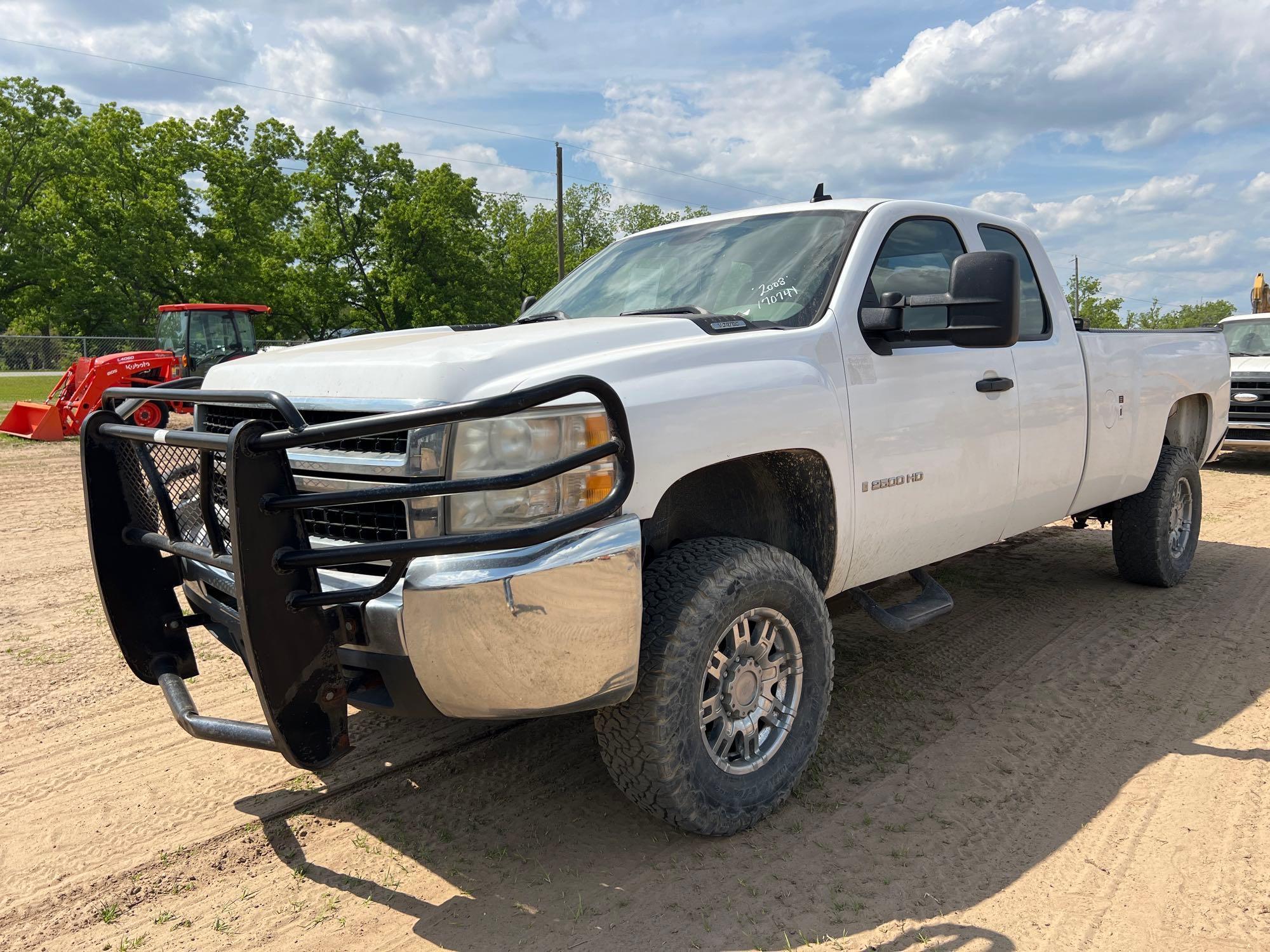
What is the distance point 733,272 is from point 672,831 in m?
2.17

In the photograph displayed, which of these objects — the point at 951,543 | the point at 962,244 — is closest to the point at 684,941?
the point at 951,543

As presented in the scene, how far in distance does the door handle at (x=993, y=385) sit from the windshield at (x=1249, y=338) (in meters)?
10.4

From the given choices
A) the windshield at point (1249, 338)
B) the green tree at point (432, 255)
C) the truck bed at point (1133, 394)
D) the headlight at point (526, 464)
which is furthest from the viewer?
the green tree at point (432, 255)

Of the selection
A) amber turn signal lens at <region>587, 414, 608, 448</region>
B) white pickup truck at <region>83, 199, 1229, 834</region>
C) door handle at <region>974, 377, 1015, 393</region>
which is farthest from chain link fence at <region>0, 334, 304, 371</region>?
amber turn signal lens at <region>587, 414, 608, 448</region>

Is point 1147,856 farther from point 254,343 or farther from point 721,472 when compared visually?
point 254,343

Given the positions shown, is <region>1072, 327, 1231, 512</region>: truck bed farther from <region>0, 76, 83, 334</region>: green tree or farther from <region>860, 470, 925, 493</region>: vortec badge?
<region>0, 76, 83, 334</region>: green tree

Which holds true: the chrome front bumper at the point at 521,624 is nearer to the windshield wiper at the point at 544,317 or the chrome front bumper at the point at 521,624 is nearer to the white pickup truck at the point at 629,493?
the white pickup truck at the point at 629,493

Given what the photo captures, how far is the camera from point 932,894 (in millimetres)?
2822

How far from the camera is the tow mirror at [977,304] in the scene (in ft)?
11.2

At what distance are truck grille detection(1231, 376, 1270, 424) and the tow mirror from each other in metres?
10.2

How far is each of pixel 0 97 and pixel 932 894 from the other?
185 feet

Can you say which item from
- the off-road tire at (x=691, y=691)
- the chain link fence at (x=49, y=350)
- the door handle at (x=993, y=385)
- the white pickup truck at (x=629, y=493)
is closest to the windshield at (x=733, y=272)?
the white pickup truck at (x=629, y=493)

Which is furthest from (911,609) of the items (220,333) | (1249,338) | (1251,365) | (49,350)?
(49,350)

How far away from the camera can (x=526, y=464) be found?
264cm
